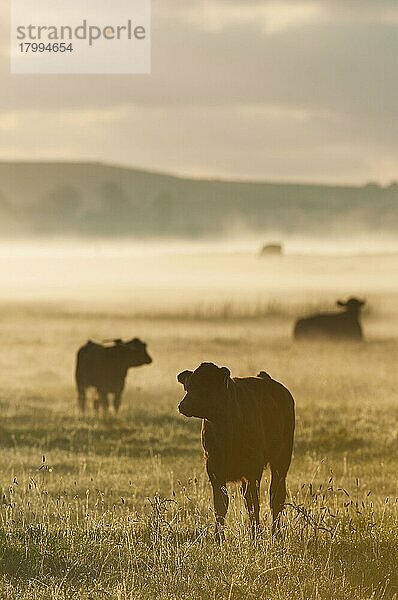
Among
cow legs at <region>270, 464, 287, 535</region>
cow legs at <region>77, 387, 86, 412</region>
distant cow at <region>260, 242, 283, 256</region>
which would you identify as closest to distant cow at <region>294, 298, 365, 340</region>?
cow legs at <region>77, 387, 86, 412</region>

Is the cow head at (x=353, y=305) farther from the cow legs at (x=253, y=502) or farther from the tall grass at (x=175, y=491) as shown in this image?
the cow legs at (x=253, y=502)

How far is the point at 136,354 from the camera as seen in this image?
2489 cm

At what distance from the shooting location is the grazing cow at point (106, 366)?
76.7ft

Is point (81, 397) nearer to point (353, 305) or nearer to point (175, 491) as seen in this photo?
point (175, 491)

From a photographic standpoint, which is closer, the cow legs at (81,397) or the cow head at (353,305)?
the cow legs at (81,397)

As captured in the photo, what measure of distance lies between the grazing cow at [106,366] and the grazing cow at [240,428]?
1102 cm

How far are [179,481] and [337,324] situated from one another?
2623 cm

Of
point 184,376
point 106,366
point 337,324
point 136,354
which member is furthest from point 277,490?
point 337,324

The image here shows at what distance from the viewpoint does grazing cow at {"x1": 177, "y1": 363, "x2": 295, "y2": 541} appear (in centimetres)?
1069

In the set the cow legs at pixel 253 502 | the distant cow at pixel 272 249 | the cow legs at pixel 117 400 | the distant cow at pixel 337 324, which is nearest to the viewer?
the cow legs at pixel 253 502

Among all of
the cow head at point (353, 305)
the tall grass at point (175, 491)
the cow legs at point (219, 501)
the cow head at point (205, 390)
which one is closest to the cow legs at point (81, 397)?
the tall grass at point (175, 491)

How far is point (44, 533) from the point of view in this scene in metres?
11.1

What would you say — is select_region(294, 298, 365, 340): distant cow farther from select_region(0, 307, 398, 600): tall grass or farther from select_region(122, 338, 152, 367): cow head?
select_region(122, 338, 152, 367): cow head

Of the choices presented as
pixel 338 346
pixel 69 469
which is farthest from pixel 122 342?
pixel 338 346
